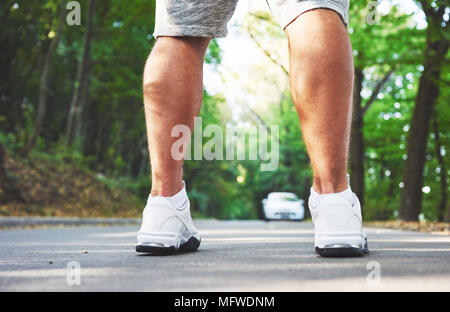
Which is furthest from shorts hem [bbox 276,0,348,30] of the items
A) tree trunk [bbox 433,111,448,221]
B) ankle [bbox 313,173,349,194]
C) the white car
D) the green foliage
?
the white car

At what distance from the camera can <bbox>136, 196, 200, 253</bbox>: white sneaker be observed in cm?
246

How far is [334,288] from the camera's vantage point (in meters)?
1.51

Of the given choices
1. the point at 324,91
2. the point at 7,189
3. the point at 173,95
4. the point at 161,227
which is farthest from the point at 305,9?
the point at 7,189

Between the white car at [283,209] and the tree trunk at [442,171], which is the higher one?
the tree trunk at [442,171]

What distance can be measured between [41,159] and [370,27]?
942 centimetres

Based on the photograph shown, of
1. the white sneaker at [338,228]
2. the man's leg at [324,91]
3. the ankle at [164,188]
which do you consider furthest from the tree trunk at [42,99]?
the white sneaker at [338,228]

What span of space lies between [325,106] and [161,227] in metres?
0.82

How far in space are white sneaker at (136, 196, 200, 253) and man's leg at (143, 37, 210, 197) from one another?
64 mm

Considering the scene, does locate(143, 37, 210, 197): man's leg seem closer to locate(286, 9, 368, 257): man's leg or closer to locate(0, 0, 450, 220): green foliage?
locate(286, 9, 368, 257): man's leg

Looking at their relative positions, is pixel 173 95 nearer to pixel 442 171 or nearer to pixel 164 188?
pixel 164 188

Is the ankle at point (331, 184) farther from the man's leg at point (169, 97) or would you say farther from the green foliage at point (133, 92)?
the green foliage at point (133, 92)

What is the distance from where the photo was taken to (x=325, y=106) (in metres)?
2.37

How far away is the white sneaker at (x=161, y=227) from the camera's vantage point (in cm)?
246
